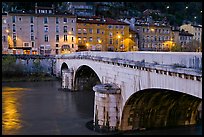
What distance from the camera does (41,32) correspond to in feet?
249

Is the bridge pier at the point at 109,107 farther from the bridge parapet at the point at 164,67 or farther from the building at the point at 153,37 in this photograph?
the building at the point at 153,37

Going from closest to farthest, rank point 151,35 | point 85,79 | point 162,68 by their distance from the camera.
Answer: point 162,68 → point 85,79 → point 151,35

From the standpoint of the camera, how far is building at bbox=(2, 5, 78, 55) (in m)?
74.2

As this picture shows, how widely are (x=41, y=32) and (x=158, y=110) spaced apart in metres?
56.7

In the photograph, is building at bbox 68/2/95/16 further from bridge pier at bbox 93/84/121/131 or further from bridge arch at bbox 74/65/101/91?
bridge pier at bbox 93/84/121/131

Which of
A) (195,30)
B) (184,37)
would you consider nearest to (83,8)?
(184,37)

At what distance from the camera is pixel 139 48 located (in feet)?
290

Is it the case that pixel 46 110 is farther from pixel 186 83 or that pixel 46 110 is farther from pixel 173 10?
pixel 173 10

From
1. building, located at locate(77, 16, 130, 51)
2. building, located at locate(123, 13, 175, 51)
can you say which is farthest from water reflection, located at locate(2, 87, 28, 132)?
building, located at locate(123, 13, 175, 51)

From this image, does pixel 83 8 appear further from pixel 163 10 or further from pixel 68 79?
pixel 68 79

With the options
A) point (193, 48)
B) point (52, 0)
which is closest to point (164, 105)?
point (193, 48)

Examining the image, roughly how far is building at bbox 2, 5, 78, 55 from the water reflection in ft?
110

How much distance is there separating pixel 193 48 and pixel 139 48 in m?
21.0

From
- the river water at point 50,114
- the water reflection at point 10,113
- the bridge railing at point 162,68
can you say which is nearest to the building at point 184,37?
the river water at point 50,114
